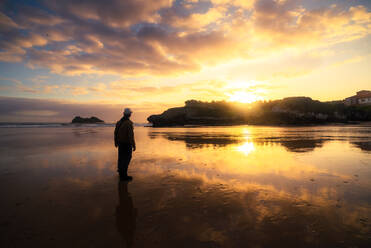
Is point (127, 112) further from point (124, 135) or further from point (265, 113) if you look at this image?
point (265, 113)

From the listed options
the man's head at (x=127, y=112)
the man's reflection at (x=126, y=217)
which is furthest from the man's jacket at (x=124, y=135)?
the man's reflection at (x=126, y=217)

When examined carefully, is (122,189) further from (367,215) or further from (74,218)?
(367,215)

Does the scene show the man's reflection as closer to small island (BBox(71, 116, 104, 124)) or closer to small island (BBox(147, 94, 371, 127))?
small island (BBox(147, 94, 371, 127))

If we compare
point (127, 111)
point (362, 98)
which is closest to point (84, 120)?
point (127, 111)

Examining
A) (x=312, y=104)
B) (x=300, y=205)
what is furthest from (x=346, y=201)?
(x=312, y=104)

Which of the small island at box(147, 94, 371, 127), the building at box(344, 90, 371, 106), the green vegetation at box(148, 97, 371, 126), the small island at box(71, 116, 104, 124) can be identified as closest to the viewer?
the small island at box(147, 94, 371, 127)

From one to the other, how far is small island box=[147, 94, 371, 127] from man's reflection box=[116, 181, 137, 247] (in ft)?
247

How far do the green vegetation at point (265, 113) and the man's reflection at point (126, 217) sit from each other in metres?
75.2

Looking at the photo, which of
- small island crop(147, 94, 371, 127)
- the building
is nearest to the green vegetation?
small island crop(147, 94, 371, 127)

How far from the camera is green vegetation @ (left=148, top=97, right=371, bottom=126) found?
7062 cm

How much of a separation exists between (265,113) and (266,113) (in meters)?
0.40

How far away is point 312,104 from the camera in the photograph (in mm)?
76812

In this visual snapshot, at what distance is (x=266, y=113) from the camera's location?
267 ft

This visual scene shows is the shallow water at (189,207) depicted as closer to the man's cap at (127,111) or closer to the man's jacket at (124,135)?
the man's jacket at (124,135)
